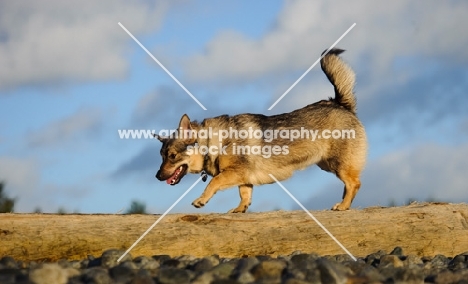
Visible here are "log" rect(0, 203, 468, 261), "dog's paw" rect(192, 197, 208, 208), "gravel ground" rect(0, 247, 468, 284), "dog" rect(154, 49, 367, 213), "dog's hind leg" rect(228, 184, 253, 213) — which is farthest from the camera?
"dog's hind leg" rect(228, 184, 253, 213)

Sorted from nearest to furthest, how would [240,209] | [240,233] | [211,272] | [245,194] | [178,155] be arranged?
1. [211,272]
2. [240,233]
3. [178,155]
4. [240,209]
5. [245,194]

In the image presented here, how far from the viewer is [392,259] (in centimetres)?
706

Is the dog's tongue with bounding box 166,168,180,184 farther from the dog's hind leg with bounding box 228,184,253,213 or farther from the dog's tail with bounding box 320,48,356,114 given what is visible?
the dog's tail with bounding box 320,48,356,114

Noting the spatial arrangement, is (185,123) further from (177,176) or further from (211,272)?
(211,272)

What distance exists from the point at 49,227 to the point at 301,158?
3.98 metres

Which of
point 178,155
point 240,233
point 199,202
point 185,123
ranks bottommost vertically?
point 240,233

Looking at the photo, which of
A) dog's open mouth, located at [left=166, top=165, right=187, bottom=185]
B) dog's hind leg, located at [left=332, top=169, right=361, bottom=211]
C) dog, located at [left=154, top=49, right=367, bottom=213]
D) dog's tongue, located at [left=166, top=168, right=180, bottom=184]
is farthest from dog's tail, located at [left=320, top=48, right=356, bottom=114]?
dog's tongue, located at [left=166, top=168, right=180, bottom=184]

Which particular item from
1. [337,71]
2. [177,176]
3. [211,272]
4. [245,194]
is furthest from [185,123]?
[211,272]

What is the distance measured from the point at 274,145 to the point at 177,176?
143 cm

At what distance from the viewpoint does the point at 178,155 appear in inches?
378

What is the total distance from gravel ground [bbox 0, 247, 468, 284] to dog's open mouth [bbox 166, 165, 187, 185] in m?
2.88

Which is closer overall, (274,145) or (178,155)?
(178,155)

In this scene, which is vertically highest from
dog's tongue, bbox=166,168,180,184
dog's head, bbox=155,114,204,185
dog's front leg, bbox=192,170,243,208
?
dog's head, bbox=155,114,204,185

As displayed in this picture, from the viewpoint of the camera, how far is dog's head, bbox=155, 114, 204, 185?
958cm
